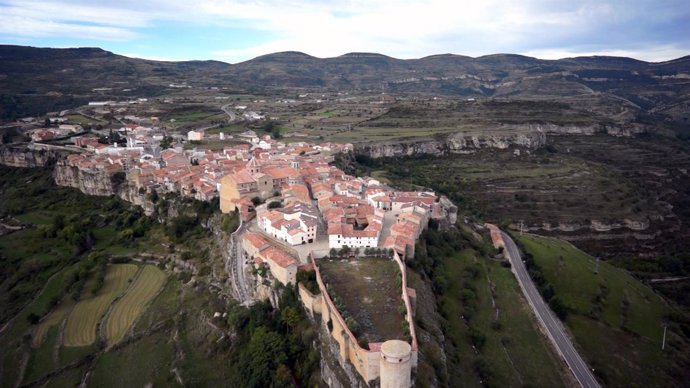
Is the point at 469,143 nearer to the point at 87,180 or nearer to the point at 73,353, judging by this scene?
the point at 87,180

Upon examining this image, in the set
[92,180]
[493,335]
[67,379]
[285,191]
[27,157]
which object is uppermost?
[285,191]

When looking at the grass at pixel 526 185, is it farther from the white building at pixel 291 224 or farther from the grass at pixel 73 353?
the grass at pixel 73 353

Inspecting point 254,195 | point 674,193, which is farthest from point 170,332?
point 674,193

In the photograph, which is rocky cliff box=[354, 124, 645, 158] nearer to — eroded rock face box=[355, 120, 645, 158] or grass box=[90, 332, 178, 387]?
eroded rock face box=[355, 120, 645, 158]

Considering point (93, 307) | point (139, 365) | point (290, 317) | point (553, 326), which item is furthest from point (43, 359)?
point (553, 326)

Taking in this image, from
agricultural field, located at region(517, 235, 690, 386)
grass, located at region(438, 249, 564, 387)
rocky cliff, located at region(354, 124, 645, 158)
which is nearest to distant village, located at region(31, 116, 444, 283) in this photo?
grass, located at region(438, 249, 564, 387)

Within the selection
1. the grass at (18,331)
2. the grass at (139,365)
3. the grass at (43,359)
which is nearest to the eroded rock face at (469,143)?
the grass at (18,331)

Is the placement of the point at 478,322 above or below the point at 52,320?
above
